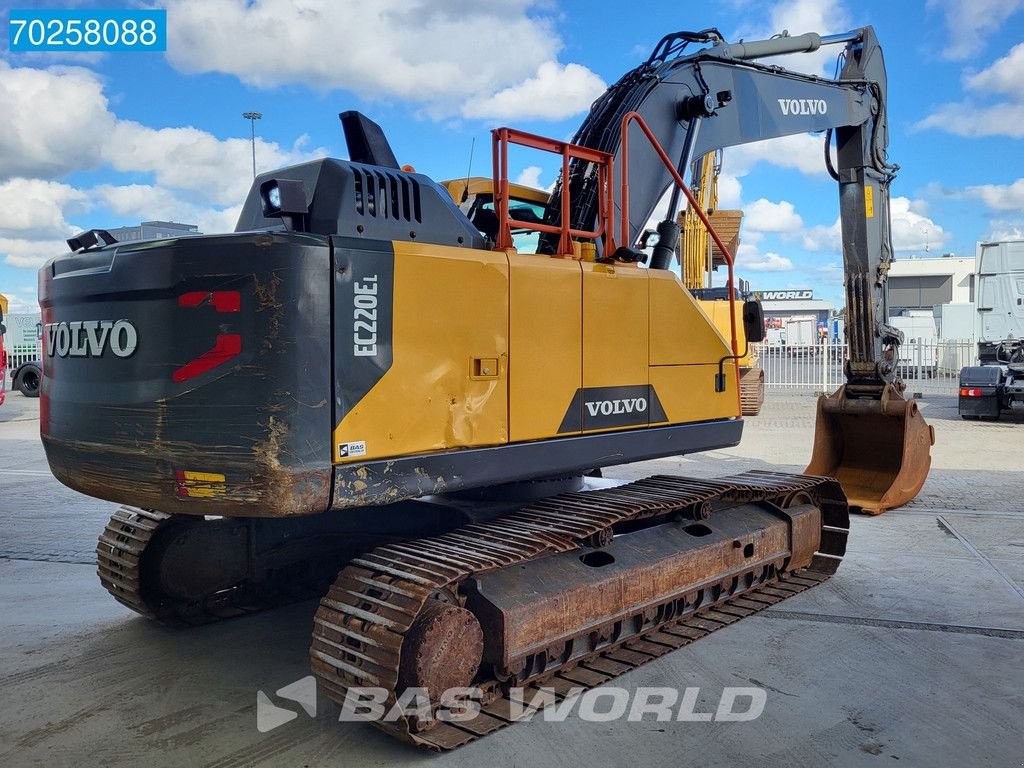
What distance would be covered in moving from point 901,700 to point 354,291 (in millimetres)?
3121

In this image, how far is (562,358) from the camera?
4484mm

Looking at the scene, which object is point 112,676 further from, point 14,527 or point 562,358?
point 14,527

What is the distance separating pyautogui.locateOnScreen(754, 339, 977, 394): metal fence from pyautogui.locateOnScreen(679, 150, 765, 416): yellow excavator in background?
10.9 ft

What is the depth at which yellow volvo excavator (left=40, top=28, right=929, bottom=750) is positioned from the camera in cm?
359

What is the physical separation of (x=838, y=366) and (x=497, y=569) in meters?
23.3

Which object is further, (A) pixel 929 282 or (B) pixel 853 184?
(A) pixel 929 282

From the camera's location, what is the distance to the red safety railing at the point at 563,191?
441 centimetres

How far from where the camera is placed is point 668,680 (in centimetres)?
445

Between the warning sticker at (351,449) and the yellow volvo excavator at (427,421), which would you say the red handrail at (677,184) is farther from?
the warning sticker at (351,449)

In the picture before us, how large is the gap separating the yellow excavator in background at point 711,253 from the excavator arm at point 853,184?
21.5 feet

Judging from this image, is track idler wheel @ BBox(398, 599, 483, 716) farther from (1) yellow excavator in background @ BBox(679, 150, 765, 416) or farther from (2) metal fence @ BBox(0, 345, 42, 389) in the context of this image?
(2) metal fence @ BBox(0, 345, 42, 389)

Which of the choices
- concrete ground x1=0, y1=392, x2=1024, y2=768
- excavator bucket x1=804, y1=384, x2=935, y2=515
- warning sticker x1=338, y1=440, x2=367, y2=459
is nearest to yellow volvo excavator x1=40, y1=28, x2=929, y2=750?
warning sticker x1=338, y1=440, x2=367, y2=459

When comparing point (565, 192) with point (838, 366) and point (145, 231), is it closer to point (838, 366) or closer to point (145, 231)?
point (145, 231)

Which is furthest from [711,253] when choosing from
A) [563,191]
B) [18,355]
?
[18,355]
